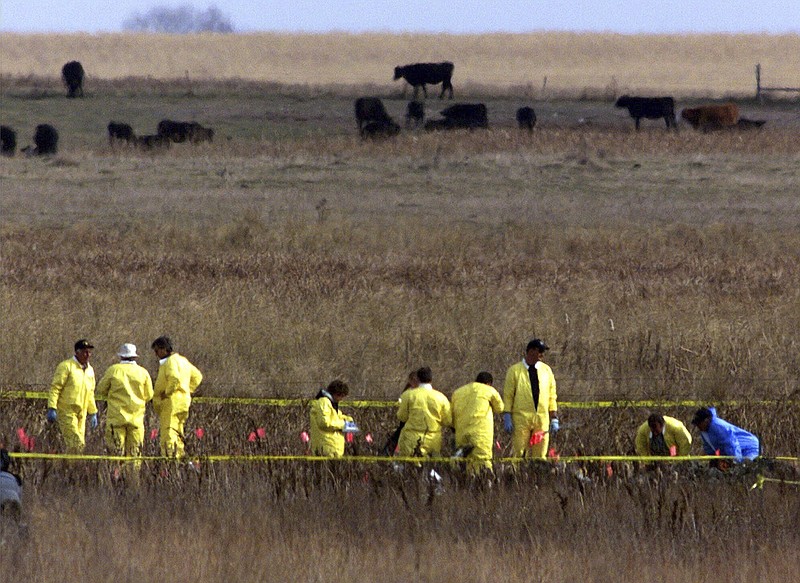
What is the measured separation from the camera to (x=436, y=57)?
2945 inches

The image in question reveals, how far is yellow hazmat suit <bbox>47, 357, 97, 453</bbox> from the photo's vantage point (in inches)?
464

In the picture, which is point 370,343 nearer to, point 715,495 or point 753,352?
point 753,352

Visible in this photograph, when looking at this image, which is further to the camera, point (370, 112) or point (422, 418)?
point (370, 112)

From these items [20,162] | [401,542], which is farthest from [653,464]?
[20,162]

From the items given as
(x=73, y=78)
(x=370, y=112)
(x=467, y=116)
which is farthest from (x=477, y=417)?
(x=73, y=78)

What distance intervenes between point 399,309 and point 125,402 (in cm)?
657

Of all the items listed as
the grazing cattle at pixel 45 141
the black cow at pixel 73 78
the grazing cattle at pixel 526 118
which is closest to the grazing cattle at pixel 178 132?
the grazing cattle at pixel 45 141

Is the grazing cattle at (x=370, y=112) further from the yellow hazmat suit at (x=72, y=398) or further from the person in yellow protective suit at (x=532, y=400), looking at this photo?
the person in yellow protective suit at (x=532, y=400)

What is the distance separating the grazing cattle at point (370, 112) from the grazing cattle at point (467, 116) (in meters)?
1.72

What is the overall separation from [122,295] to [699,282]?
26.4 ft

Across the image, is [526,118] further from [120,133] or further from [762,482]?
[762,482]

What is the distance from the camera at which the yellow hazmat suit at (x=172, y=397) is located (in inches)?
466

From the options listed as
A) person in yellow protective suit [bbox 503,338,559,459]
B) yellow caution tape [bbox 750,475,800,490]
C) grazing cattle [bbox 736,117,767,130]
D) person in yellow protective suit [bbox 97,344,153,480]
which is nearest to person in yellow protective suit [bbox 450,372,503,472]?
person in yellow protective suit [bbox 503,338,559,459]

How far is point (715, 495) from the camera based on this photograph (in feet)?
33.7
